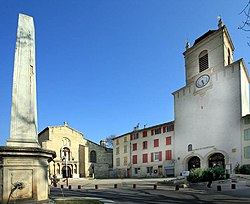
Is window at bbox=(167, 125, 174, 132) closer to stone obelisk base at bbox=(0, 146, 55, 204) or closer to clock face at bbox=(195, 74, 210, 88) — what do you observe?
clock face at bbox=(195, 74, 210, 88)

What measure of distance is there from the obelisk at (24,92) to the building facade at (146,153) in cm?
3582

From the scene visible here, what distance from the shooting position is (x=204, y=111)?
3775cm

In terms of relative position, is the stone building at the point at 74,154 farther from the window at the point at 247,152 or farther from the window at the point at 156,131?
the window at the point at 247,152

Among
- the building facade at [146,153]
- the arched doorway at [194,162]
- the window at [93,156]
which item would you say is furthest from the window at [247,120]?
the window at [93,156]

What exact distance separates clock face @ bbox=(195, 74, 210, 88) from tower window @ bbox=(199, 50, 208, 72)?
127 centimetres

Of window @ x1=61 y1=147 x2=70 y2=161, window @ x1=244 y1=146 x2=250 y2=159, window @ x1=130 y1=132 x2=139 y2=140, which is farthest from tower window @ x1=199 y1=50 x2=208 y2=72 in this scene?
window @ x1=61 y1=147 x2=70 y2=161

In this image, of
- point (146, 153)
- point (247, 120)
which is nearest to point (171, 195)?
point (247, 120)

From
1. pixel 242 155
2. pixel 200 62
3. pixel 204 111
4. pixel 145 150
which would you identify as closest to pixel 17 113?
pixel 242 155

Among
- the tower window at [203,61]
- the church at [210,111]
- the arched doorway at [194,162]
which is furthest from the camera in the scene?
the tower window at [203,61]

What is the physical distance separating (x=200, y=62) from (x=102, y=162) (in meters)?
30.4

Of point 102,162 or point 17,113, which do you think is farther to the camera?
point 102,162

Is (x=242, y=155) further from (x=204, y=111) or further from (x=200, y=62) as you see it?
(x=200, y=62)

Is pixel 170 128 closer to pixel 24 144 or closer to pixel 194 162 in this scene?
pixel 194 162

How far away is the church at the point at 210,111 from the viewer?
3344 cm
